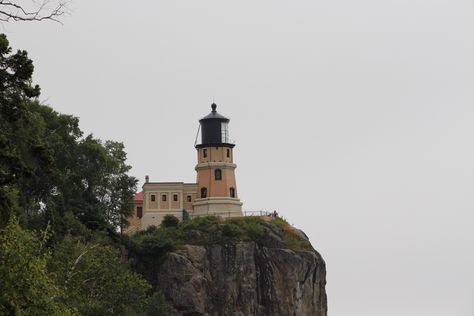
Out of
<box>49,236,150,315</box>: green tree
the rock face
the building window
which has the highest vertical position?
the building window

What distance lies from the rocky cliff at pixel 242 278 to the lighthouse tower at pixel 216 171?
22.8 feet

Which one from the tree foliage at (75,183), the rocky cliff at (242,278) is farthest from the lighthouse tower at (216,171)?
the tree foliage at (75,183)

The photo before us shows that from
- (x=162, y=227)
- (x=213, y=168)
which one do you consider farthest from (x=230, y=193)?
(x=162, y=227)

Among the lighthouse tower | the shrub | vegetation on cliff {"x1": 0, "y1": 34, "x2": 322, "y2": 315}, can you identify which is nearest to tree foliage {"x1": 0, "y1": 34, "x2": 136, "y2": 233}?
vegetation on cliff {"x1": 0, "y1": 34, "x2": 322, "y2": 315}

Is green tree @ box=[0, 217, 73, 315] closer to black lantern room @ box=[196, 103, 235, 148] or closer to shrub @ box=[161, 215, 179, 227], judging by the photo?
shrub @ box=[161, 215, 179, 227]

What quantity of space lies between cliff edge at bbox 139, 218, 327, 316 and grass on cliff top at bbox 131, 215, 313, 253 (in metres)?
0.08

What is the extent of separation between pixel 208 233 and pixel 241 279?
465 centimetres

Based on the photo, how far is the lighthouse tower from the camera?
311 feet

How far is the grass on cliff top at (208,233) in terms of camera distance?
85.2 metres

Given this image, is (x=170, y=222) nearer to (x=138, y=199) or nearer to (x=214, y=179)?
(x=214, y=179)

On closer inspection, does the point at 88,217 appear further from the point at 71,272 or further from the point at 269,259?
the point at 71,272

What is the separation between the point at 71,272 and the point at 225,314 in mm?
35059

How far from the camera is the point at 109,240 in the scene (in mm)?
80625

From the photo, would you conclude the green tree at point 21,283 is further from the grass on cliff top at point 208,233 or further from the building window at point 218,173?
the building window at point 218,173
